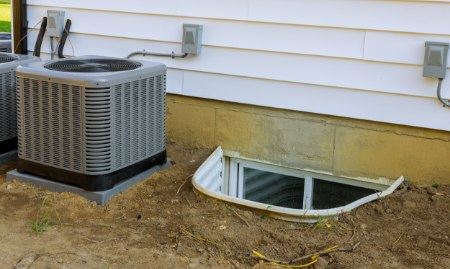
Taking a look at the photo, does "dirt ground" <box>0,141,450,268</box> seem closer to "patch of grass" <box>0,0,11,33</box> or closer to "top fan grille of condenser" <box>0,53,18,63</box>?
"top fan grille of condenser" <box>0,53,18,63</box>

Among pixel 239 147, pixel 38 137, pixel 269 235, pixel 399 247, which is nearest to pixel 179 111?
pixel 239 147

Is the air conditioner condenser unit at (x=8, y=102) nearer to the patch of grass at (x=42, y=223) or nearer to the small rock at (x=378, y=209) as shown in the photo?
the patch of grass at (x=42, y=223)

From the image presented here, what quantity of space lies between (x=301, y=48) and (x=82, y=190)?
178 cm

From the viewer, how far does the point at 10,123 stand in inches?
182

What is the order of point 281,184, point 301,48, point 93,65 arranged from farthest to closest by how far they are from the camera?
point 281,184, point 301,48, point 93,65

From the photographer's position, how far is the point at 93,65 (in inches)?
165

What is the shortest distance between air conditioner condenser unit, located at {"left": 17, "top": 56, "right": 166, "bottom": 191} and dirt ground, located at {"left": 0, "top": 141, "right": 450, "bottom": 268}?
18 centimetres

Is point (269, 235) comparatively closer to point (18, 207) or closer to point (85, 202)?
point (85, 202)

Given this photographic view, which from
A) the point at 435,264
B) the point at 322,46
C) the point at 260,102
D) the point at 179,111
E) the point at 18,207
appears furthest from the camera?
the point at 179,111

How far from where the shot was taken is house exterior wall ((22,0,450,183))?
4062mm

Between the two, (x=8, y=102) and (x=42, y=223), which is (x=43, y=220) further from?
(x=8, y=102)

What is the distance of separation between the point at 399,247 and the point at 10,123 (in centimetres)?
291

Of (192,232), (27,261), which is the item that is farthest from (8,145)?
(192,232)

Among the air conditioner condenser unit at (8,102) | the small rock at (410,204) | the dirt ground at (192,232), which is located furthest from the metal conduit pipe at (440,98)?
the air conditioner condenser unit at (8,102)
